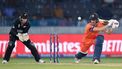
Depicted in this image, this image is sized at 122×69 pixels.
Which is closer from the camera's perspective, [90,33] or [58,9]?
[90,33]

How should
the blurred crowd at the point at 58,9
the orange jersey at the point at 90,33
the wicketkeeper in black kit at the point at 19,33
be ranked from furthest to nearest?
1. the blurred crowd at the point at 58,9
2. the orange jersey at the point at 90,33
3. the wicketkeeper in black kit at the point at 19,33

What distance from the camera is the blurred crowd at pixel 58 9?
28.8 m

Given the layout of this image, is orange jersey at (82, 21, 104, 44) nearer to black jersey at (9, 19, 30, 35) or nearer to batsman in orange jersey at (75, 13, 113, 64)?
batsman in orange jersey at (75, 13, 113, 64)

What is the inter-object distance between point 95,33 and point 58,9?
937 centimetres

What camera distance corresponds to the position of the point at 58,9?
29812 millimetres

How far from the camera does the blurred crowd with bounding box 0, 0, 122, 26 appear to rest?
2875 centimetres

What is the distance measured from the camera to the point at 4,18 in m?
28.3

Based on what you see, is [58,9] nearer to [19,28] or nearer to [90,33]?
[90,33]

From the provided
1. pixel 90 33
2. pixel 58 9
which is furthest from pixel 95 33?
pixel 58 9

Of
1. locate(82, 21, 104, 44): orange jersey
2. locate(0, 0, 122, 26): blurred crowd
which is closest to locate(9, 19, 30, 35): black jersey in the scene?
locate(82, 21, 104, 44): orange jersey

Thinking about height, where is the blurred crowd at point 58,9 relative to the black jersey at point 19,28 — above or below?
below

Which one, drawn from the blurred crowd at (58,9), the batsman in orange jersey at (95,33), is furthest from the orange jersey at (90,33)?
the blurred crowd at (58,9)

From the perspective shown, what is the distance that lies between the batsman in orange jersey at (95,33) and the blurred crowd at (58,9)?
7.75m

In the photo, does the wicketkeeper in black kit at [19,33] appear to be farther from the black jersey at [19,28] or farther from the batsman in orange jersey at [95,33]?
the batsman in orange jersey at [95,33]
